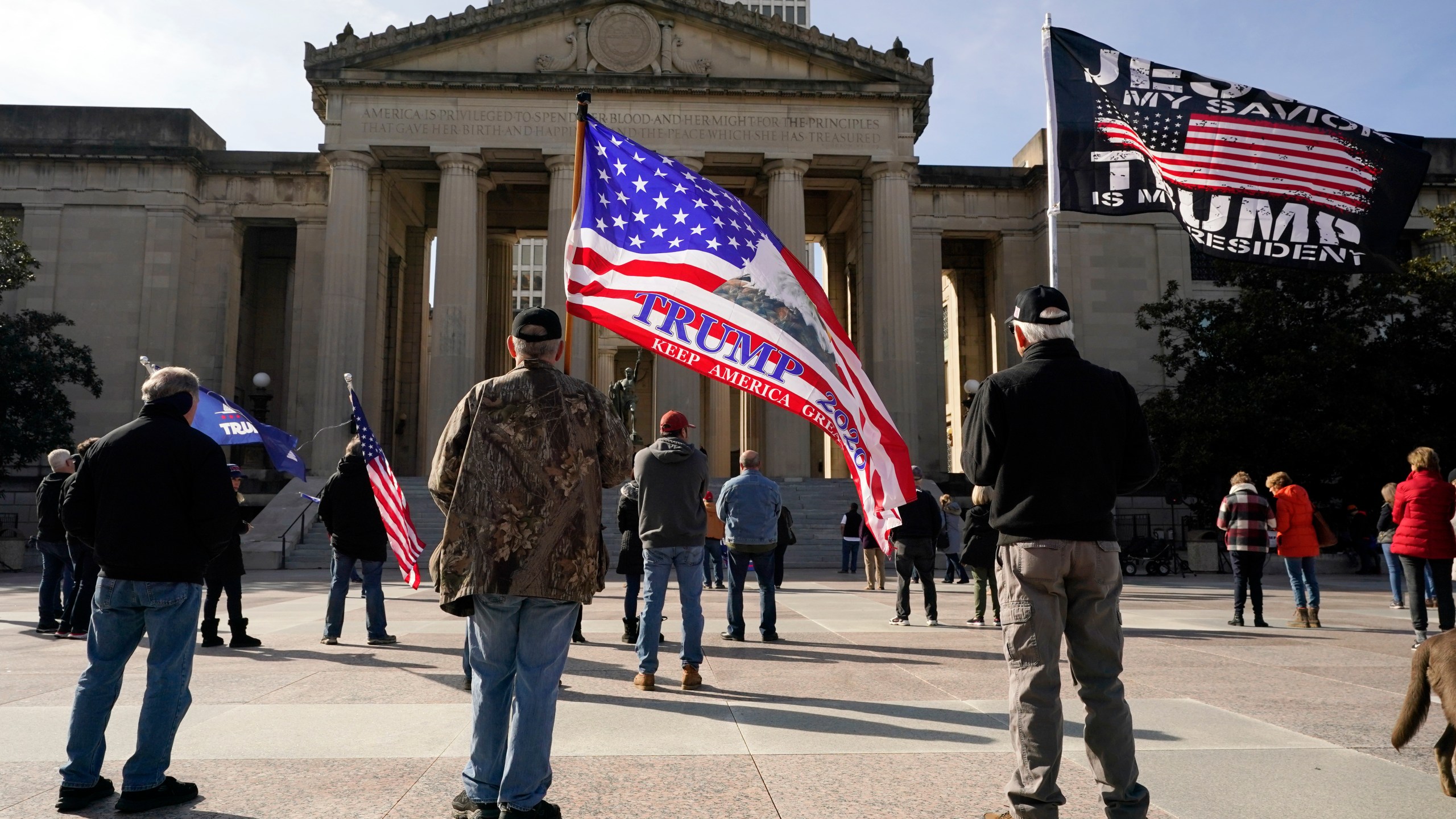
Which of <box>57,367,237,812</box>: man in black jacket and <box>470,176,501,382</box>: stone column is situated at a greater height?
<box>470,176,501,382</box>: stone column

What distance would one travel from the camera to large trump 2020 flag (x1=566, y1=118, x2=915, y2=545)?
7684 millimetres

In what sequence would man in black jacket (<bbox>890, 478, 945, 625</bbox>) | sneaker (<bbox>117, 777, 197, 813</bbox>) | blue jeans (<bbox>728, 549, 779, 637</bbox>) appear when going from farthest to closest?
1. man in black jacket (<bbox>890, 478, 945, 625</bbox>)
2. blue jeans (<bbox>728, 549, 779, 637</bbox>)
3. sneaker (<bbox>117, 777, 197, 813</bbox>)

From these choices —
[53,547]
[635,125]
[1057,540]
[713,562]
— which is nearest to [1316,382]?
[713,562]

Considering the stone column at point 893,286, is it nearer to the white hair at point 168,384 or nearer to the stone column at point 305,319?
the stone column at point 305,319

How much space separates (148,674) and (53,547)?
8.36 m

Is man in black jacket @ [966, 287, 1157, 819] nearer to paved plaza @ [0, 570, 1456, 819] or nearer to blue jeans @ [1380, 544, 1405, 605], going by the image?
paved plaza @ [0, 570, 1456, 819]

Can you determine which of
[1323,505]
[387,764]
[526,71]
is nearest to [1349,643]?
[387,764]

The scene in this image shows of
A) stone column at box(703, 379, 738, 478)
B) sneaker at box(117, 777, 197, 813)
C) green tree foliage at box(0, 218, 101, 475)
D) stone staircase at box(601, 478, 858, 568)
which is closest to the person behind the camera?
sneaker at box(117, 777, 197, 813)

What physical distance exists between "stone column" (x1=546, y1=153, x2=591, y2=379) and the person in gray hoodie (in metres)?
24.5

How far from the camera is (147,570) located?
4.54 metres

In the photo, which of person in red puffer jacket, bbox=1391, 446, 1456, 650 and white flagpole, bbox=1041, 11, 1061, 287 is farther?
person in red puffer jacket, bbox=1391, 446, 1456, 650

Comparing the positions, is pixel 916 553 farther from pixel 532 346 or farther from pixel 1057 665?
pixel 532 346

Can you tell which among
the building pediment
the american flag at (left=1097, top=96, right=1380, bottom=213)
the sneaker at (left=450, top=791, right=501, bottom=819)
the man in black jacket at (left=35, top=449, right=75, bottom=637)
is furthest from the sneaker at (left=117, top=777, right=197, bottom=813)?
the building pediment

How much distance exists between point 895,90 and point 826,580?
787 inches
